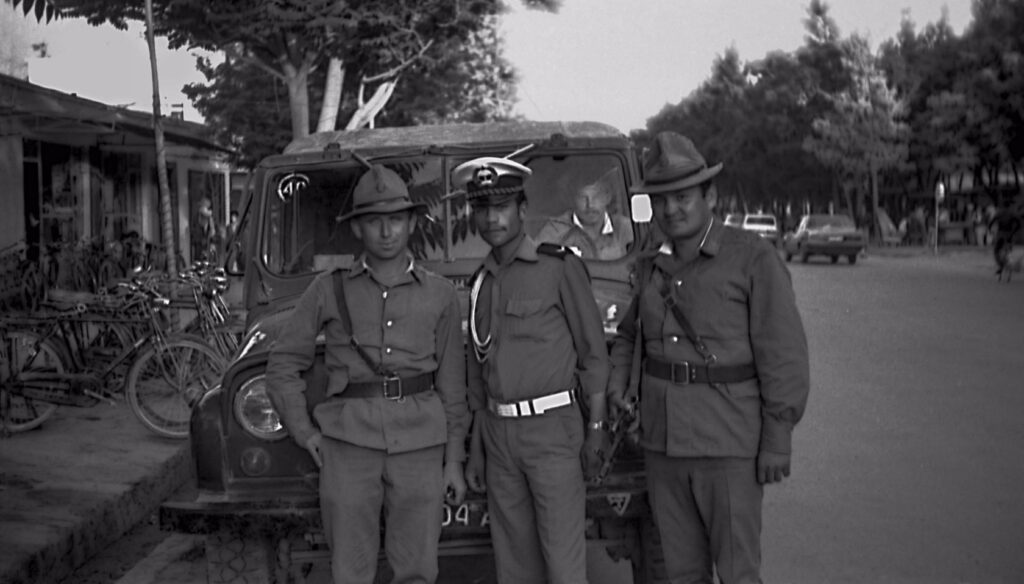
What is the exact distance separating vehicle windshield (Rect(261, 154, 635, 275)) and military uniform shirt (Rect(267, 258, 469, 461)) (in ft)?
5.54

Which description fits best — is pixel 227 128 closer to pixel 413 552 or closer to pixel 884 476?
pixel 884 476

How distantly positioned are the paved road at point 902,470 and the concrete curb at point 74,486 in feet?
1.54

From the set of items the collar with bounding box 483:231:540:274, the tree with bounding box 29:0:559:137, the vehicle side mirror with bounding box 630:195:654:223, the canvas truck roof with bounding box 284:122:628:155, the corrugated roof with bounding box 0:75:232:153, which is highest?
the tree with bounding box 29:0:559:137

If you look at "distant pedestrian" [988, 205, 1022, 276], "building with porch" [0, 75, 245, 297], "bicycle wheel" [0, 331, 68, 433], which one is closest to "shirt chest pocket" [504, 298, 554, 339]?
"bicycle wheel" [0, 331, 68, 433]

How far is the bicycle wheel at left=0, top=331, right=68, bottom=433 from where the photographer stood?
30.0 feet

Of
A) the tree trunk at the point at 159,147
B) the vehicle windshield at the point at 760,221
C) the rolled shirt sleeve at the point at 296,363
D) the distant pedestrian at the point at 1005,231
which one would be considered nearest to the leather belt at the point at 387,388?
the rolled shirt sleeve at the point at 296,363

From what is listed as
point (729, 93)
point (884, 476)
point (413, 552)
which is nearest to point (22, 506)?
point (413, 552)

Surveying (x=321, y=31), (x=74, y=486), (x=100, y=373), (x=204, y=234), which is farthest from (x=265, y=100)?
(x=74, y=486)

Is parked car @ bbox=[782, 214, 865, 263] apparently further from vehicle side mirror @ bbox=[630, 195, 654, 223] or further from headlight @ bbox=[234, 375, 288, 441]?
headlight @ bbox=[234, 375, 288, 441]

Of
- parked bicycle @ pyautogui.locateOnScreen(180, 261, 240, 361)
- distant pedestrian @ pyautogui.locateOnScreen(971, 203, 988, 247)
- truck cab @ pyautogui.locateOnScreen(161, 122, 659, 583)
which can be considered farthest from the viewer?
distant pedestrian @ pyautogui.locateOnScreen(971, 203, 988, 247)

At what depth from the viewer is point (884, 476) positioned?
Result: 7.61m

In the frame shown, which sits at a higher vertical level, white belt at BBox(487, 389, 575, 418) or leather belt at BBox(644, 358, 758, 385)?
leather belt at BBox(644, 358, 758, 385)

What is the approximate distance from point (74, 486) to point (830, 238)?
33744 millimetres

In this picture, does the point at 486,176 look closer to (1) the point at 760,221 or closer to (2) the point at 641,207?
(2) the point at 641,207
